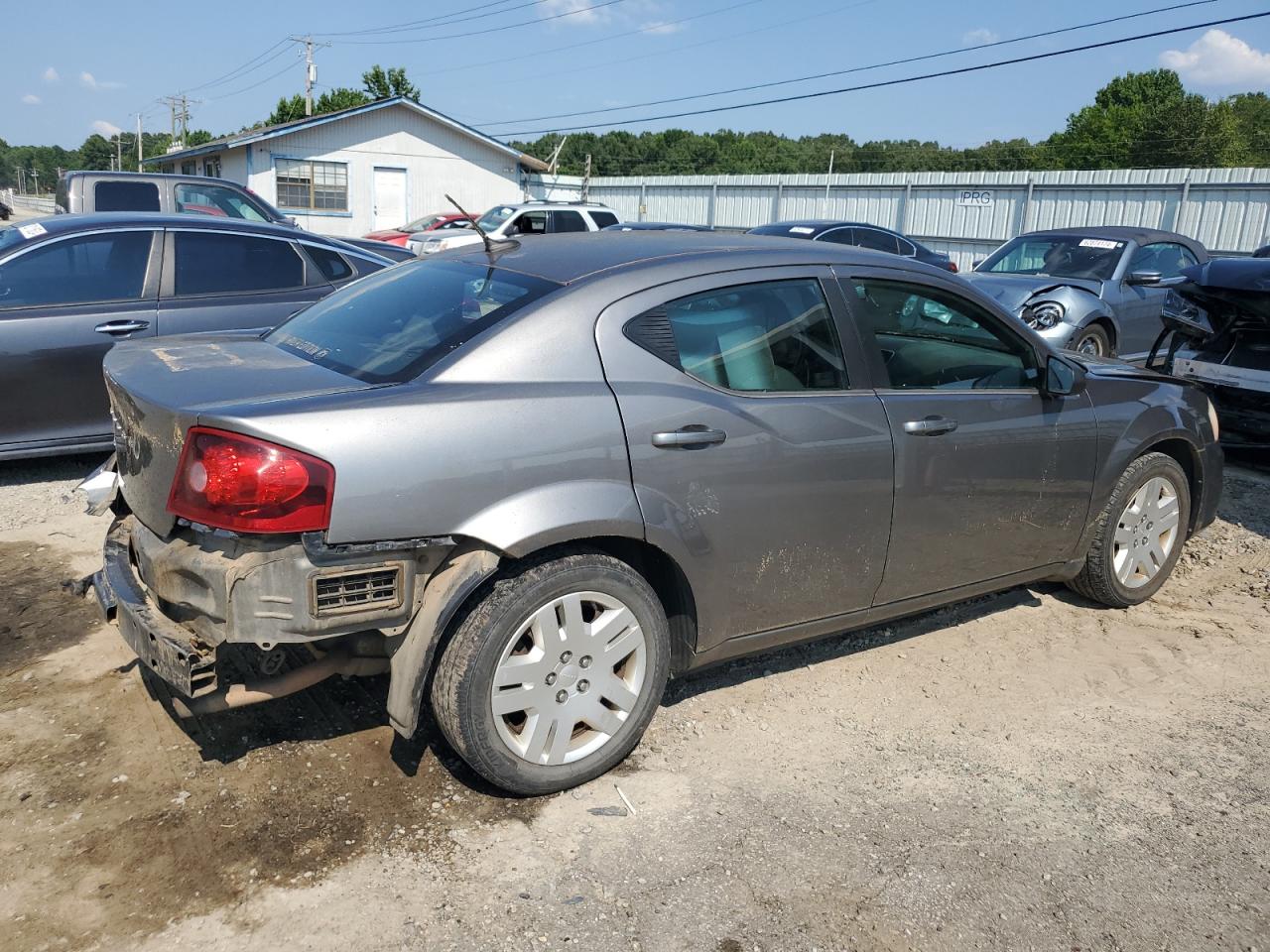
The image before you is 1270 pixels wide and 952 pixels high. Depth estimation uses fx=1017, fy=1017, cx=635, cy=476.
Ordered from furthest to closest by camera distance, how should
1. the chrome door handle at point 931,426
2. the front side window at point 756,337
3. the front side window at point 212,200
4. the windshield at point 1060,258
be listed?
the front side window at point 212,200 < the windshield at point 1060,258 < the chrome door handle at point 931,426 < the front side window at point 756,337

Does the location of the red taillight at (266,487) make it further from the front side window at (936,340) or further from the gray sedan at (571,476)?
the front side window at (936,340)

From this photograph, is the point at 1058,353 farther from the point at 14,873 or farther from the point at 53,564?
the point at 53,564

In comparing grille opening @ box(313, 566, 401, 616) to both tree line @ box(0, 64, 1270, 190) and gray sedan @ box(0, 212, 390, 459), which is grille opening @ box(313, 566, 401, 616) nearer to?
gray sedan @ box(0, 212, 390, 459)

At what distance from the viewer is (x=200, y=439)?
2.76 meters

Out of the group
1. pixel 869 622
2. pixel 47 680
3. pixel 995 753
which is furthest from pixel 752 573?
pixel 47 680

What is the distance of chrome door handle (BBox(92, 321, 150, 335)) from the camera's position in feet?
19.8

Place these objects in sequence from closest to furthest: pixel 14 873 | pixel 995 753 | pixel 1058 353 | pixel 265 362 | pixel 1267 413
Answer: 1. pixel 14 873
2. pixel 265 362
3. pixel 995 753
4. pixel 1058 353
5. pixel 1267 413

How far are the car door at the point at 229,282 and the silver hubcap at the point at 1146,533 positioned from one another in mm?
4840

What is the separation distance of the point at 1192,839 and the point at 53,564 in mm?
4971

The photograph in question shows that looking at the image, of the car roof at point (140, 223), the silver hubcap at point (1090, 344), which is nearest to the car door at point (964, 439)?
the car roof at point (140, 223)

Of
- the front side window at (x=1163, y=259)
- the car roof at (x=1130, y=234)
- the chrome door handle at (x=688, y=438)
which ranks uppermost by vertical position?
the car roof at (x=1130, y=234)

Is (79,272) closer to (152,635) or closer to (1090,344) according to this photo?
(152,635)

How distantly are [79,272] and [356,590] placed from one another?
4516 mm

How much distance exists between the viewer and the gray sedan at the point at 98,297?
5.89m
